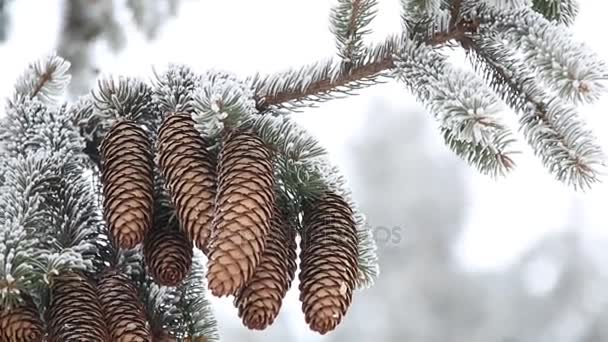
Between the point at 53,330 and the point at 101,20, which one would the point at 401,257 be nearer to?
the point at 101,20

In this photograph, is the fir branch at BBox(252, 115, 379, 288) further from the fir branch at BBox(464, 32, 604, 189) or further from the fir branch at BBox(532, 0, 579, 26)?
the fir branch at BBox(532, 0, 579, 26)

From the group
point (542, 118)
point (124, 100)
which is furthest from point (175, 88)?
point (542, 118)

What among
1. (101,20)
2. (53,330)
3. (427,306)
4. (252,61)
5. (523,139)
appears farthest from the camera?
(427,306)

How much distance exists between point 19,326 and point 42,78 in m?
0.23

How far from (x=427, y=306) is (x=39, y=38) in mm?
1290

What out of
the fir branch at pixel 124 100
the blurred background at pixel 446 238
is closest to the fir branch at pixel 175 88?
the fir branch at pixel 124 100

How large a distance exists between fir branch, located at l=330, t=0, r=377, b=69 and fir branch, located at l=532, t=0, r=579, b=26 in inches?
5.9

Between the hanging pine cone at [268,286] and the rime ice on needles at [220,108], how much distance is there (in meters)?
0.07

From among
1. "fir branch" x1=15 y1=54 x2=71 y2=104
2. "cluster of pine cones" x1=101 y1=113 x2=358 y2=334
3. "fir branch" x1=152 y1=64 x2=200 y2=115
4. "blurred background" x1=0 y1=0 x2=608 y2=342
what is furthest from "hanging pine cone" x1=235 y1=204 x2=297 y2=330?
"blurred background" x1=0 y1=0 x2=608 y2=342

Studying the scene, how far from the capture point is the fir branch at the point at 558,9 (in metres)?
0.65

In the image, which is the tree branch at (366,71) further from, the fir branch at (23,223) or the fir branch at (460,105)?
the fir branch at (23,223)

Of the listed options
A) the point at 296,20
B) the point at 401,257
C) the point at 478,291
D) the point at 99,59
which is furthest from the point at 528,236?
the point at 99,59

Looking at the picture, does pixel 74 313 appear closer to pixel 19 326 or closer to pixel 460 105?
pixel 19 326

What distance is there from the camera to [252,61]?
5.68 feet
